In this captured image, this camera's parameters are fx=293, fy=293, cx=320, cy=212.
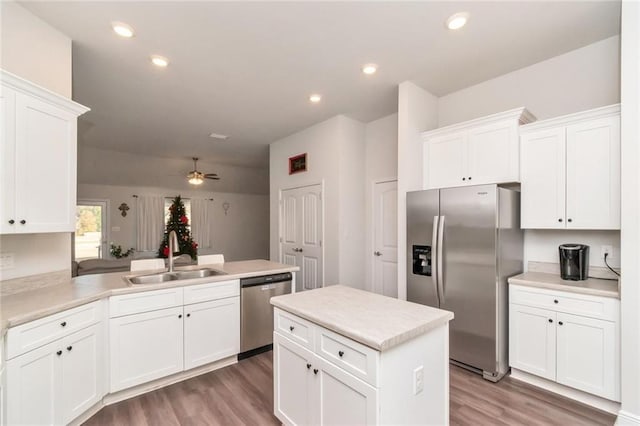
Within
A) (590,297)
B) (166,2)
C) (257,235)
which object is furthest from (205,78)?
(257,235)

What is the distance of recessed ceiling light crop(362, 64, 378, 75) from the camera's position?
116 inches

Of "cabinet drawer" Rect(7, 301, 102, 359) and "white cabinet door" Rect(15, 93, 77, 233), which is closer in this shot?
"cabinet drawer" Rect(7, 301, 102, 359)

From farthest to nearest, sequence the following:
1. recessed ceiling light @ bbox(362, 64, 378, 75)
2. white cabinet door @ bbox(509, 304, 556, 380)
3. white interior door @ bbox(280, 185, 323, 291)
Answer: white interior door @ bbox(280, 185, 323, 291)
recessed ceiling light @ bbox(362, 64, 378, 75)
white cabinet door @ bbox(509, 304, 556, 380)

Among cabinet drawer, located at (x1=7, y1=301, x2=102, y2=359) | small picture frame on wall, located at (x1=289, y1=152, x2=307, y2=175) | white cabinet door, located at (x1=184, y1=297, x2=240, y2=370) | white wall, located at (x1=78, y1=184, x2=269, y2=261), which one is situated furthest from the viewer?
white wall, located at (x1=78, y1=184, x2=269, y2=261)

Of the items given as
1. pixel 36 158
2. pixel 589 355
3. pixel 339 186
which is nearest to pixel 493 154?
pixel 589 355

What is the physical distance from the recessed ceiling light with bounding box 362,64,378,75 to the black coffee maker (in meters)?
2.40

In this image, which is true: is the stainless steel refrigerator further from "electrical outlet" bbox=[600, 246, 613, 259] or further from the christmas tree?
the christmas tree

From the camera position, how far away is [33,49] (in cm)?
221

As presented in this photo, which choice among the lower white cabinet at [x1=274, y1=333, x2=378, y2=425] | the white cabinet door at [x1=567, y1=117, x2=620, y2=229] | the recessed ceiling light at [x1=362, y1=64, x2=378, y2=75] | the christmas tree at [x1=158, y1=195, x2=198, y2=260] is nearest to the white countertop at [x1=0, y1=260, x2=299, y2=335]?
the lower white cabinet at [x1=274, y1=333, x2=378, y2=425]

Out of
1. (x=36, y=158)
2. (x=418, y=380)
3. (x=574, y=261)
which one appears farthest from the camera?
(x=574, y=261)

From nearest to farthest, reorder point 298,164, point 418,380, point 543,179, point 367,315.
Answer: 1. point 418,380
2. point 367,315
3. point 543,179
4. point 298,164

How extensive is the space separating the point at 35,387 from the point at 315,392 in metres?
1.65

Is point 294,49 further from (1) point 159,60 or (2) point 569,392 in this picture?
(2) point 569,392

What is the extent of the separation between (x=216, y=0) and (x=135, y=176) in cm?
621
